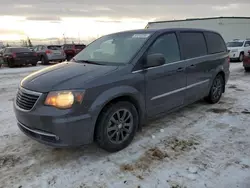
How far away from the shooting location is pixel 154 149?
11.4 ft

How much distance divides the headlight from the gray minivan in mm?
12

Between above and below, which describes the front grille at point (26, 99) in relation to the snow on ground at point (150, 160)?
above

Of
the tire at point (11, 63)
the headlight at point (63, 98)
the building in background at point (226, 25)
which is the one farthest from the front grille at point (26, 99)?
the building in background at point (226, 25)

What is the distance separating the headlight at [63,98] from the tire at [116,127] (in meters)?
0.42

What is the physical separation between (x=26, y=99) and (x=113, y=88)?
116cm

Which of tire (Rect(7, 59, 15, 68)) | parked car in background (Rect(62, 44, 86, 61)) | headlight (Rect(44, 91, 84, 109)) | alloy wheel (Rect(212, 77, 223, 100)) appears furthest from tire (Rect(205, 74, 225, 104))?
parked car in background (Rect(62, 44, 86, 61))

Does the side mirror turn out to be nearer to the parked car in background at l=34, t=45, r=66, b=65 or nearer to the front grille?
the front grille

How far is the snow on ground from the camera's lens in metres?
2.75

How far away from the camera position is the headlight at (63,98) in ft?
9.53

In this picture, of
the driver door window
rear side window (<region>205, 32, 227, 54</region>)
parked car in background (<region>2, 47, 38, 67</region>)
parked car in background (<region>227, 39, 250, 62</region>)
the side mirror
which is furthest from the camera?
parked car in background (<region>2, 47, 38, 67</region>)

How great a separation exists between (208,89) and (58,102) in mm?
3626

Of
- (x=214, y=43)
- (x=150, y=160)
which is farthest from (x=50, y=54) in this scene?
(x=150, y=160)

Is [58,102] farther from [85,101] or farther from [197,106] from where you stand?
[197,106]

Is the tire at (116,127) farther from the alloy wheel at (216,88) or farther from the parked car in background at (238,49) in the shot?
the parked car in background at (238,49)
